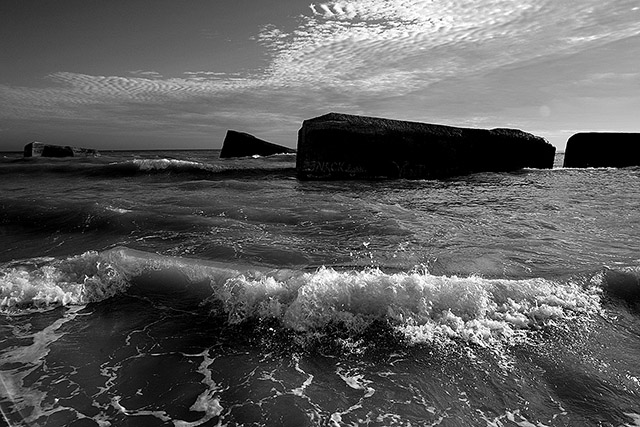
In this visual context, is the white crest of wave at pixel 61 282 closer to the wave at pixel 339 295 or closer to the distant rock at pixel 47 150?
the wave at pixel 339 295

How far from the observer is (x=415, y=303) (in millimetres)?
3701

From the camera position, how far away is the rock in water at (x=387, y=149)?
15867 mm

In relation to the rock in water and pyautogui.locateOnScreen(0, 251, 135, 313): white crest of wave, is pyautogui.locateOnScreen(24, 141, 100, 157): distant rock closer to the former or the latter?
the rock in water

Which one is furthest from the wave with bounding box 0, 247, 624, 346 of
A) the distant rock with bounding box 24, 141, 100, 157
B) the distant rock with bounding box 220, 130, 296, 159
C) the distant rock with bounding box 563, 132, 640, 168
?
the distant rock with bounding box 24, 141, 100, 157

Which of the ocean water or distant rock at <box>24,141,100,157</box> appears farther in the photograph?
distant rock at <box>24,141,100,157</box>

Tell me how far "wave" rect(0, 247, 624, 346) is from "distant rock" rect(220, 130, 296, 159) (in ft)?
88.8

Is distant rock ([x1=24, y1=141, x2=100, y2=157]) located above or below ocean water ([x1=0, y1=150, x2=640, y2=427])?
above

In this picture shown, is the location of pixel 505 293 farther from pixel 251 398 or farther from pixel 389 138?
pixel 389 138

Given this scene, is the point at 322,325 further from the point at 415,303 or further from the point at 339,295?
the point at 415,303

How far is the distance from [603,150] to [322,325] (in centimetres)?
2557

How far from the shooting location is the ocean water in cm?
257

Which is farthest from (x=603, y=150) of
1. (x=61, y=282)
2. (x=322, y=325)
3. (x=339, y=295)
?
(x=61, y=282)

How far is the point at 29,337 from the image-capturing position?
11.1 feet

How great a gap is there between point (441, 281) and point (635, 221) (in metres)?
5.90
